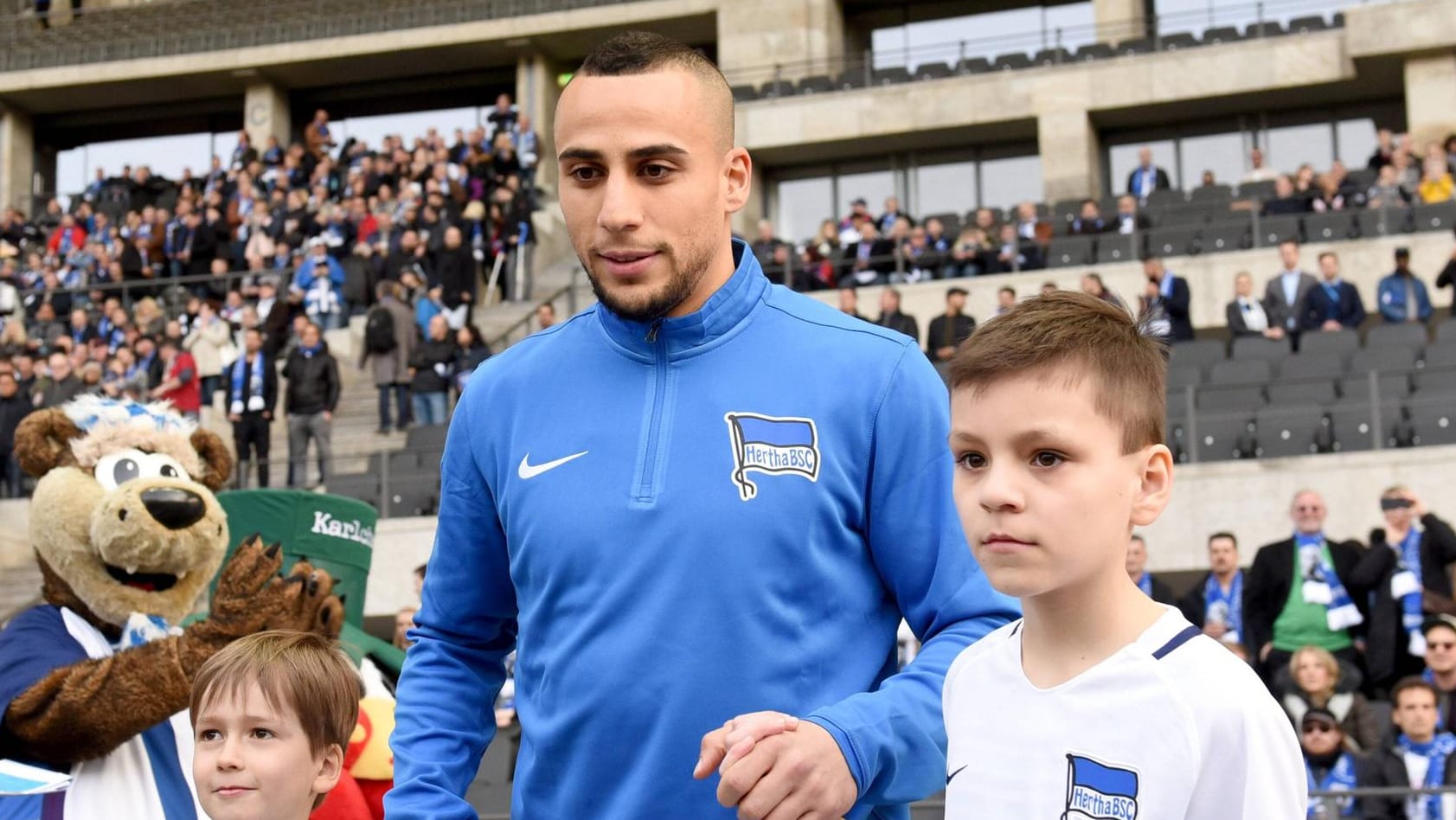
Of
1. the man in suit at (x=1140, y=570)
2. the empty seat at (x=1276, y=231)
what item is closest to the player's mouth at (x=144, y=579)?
the man in suit at (x=1140, y=570)

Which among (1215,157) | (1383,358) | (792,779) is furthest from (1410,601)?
(1215,157)

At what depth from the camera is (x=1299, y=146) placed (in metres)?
24.4

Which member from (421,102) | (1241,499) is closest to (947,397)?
(1241,499)

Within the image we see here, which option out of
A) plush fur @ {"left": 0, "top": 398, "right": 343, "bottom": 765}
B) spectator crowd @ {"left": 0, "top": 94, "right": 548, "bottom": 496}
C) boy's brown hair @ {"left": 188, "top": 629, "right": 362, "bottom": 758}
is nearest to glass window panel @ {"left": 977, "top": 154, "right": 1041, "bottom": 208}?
spectator crowd @ {"left": 0, "top": 94, "right": 548, "bottom": 496}

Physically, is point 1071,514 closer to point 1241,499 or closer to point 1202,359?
point 1241,499

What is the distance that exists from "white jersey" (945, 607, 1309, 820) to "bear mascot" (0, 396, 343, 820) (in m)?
2.33

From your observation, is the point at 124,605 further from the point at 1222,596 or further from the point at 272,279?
the point at 272,279

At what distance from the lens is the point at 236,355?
55.4 feet

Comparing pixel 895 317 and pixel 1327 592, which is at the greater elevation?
pixel 895 317

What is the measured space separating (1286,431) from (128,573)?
11117mm

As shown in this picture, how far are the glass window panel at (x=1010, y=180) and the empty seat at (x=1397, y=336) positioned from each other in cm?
1098

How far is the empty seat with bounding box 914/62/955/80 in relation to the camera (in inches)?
967

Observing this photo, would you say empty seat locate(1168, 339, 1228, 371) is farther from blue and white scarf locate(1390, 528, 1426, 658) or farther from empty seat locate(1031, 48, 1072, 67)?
empty seat locate(1031, 48, 1072, 67)

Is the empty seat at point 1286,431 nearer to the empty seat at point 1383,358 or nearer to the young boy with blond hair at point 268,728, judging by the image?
the empty seat at point 1383,358
